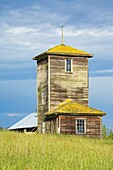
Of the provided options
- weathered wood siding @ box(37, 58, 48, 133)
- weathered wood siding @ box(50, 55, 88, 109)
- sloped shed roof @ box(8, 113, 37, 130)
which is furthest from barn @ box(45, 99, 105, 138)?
sloped shed roof @ box(8, 113, 37, 130)

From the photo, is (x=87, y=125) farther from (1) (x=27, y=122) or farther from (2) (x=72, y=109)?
(1) (x=27, y=122)

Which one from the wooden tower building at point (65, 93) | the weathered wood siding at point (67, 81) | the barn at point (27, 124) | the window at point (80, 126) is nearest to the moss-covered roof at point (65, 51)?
the wooden tower building at point (65, 93)

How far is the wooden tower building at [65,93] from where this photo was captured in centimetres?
3988

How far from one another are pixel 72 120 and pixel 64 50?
701cm

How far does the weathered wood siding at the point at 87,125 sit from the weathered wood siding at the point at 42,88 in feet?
11.2

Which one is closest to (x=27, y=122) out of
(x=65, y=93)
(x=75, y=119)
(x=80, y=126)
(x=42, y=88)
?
(x=42, y=88)

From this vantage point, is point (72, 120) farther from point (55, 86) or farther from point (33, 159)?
point (33, 159)

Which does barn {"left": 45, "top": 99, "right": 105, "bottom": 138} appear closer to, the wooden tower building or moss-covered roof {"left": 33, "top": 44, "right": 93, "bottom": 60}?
the wooden tower building

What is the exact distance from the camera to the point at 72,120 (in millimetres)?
39812

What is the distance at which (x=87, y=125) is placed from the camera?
4047cm

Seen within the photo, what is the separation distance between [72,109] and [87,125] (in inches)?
79.7

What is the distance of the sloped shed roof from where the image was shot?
50.9 metres

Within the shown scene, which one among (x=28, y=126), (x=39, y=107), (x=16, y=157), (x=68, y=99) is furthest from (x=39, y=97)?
(x=16, y=157)

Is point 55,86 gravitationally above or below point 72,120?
above
